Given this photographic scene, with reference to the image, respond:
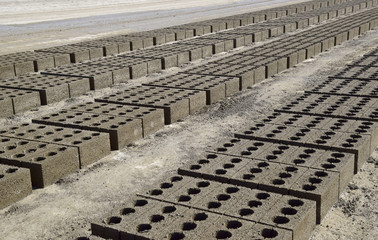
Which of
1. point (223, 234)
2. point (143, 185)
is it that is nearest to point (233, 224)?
point (223, 234)

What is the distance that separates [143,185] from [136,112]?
7.69 ft

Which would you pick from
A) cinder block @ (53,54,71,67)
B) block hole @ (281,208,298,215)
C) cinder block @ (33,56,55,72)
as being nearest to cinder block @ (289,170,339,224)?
block hole @ (281,208,298,215)

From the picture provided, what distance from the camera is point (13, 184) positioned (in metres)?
5.89

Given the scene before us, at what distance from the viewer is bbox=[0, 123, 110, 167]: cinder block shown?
23.0ft

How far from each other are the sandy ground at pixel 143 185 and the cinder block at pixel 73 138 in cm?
16

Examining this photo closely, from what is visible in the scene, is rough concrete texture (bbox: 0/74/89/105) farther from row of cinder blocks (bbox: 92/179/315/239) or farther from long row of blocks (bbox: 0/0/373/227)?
row of cinder blocks (bbox: 92/179/315/239)

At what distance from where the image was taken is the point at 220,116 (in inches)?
377

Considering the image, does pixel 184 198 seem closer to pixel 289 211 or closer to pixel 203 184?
pixel 203 184

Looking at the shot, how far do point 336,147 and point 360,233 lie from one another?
1431 mm

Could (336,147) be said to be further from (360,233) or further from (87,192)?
(87,192)

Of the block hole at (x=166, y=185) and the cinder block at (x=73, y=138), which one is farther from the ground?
the block hole at (x=166, y=185)

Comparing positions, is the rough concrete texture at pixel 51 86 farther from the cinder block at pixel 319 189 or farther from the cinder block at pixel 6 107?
the cinder block at pixel 319 189

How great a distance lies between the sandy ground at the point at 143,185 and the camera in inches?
208

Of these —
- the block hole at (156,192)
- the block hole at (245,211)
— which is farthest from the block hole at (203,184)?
the block hole at (245,211)
